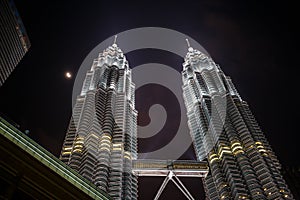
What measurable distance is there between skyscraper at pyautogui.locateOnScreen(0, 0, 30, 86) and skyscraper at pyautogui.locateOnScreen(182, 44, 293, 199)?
5594 centimetres

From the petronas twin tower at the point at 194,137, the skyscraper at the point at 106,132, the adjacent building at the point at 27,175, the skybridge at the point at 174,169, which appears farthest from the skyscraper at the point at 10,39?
the adjacent building at the point at 27,175

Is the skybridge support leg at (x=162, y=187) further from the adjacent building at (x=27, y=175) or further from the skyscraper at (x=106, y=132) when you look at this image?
the adjacent building at (x=27, y=175)

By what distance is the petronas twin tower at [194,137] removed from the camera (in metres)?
82.5

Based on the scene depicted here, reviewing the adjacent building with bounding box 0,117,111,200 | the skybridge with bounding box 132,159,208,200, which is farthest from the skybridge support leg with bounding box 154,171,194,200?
the adjacent building with bounding box 0,117,111,200

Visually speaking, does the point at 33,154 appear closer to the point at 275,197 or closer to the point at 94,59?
the point at 275,197

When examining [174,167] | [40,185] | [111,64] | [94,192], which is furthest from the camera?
[111,64]

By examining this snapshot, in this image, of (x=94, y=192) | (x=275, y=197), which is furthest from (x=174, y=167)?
(x=94, y=192)

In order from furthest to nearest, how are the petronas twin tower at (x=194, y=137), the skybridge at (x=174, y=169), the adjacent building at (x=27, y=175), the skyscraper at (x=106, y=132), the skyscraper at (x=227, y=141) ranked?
1. the skybridge at (x=174, y=169)
2. the skyscraper at (x=227, y=141)
3. the petronas twin tower at (x=194, y=137)
4. the skyscraper at (x=106, y=132)
5. the adjacent building at (x=27, y=175)

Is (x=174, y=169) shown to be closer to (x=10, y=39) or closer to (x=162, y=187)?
(x=162, y=187)

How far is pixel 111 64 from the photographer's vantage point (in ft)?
422

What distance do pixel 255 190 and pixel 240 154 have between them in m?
12.1

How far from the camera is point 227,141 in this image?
9925 centimetres

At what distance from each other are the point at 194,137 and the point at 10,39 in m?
62.2

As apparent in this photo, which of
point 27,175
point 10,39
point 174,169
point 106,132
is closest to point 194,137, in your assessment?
point 174,169
